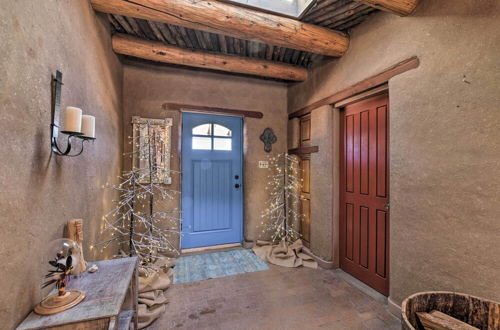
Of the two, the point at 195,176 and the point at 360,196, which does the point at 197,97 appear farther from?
the point at 360,196

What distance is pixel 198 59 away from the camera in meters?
2.83

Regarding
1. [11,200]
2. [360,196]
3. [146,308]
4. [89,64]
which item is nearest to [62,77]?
[89,64]

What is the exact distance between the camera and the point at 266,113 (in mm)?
3658

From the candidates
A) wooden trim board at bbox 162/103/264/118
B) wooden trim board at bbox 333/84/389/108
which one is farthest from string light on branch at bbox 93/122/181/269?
wooden trim board at bbox 333/84/389/108

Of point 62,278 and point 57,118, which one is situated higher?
point 57,118

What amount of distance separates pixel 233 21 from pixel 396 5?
140 cm

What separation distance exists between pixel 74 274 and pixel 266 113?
3.13 m

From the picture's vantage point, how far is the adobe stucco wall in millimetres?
1367

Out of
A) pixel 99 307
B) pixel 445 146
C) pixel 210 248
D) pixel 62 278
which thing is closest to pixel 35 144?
pixel 62 278

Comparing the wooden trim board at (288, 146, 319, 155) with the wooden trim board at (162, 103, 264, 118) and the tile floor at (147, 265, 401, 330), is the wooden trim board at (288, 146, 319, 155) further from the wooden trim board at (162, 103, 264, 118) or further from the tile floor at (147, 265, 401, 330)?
the tile floor at (147, 265, 401, 330)

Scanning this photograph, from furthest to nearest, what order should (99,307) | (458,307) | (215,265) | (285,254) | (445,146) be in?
(285,254), (215,265), (445,146), (458,307), (99,307)

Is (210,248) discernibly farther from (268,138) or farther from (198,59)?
(198,59)

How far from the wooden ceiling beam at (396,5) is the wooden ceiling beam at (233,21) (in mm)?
696

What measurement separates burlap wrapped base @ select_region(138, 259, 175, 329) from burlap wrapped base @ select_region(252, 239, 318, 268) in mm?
1331
